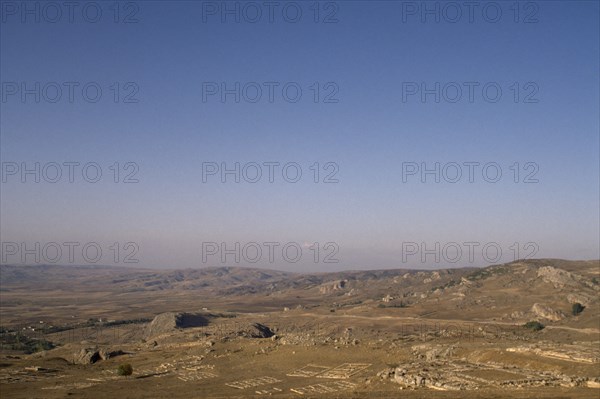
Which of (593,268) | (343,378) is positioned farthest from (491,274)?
(343,378)

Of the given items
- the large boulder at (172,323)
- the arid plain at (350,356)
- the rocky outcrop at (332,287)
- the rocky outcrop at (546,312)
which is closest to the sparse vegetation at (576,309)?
the arid plain at (350,356)

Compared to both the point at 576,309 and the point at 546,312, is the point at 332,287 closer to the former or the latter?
the point at 546,312

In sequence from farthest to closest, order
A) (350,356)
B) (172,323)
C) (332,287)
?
(332,287), (172,323), (350,356)

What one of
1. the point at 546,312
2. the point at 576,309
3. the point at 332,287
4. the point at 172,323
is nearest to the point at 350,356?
the point at 172,323

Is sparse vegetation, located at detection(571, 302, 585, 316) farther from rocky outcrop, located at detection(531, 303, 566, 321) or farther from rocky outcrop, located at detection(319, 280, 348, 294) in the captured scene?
rocky outcrop, located at detection(319, 280, 348, 294)

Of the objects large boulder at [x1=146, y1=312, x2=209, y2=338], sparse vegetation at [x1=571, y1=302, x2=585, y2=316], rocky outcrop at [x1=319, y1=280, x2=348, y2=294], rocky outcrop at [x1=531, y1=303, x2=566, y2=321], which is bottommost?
rocky outcrop at [x1=319, y1=280, x2=348, y2=294]

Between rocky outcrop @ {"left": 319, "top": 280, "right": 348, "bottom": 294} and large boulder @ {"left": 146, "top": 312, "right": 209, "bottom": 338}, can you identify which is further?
rocky outcrop @ {"left": 319, "top": 280, "right": 348, "bottom": 294}

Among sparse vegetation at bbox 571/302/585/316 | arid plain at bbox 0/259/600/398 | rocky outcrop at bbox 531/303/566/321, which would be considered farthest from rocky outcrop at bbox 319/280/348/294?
sparse vegetation at bbox 571/302/585/316

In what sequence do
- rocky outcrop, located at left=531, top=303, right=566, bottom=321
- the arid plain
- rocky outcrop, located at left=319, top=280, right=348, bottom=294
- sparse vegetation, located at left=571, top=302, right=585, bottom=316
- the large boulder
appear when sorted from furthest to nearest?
rocky outcrop, located at left=319, top=280, right=348, bottom=294 < the large boulder < rocky outcrop, located at left=531, top=303, right=566, bottom=321 < sparse vegetation, located at left=571, top=302, right=585, bottom=316 < the arid plain

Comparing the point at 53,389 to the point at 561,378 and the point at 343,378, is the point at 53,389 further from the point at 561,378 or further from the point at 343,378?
the point at 561,378

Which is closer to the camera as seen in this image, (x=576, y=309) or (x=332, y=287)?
(x=576, y=309)

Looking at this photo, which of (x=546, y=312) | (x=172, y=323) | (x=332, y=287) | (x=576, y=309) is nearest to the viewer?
(x=576, y=309)
